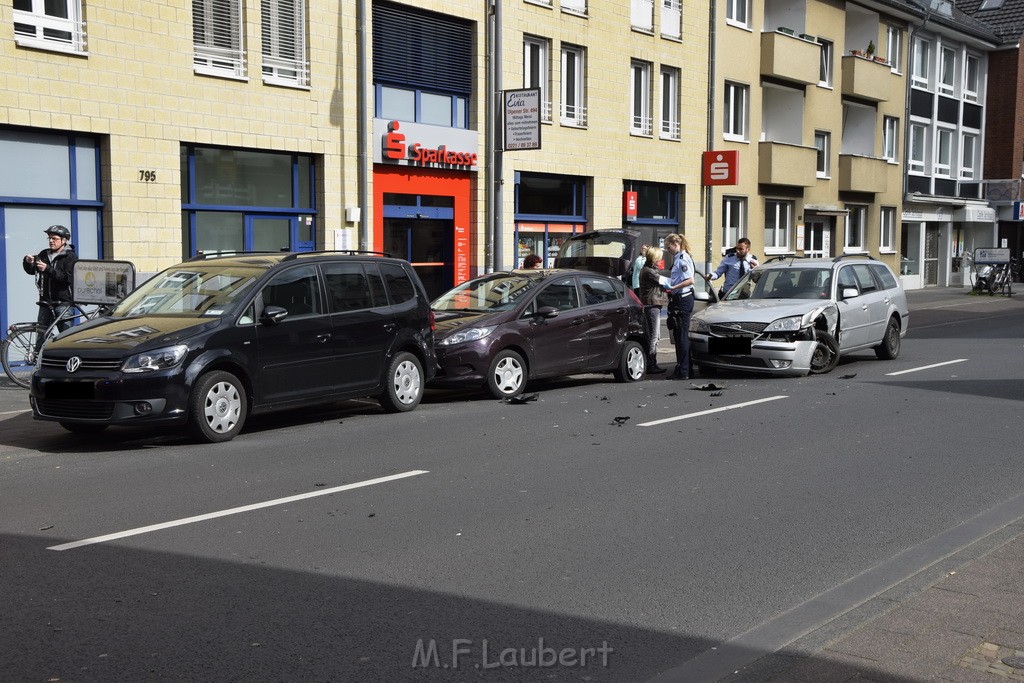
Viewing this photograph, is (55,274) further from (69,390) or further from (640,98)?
(640,98)

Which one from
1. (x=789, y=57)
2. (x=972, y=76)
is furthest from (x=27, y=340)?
(x=972, y=76)

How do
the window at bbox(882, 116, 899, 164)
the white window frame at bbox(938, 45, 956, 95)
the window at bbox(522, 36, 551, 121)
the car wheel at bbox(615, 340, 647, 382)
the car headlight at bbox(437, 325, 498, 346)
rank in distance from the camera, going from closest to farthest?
the car headlight at bbox(437, 325, 498, 346), the car wheel at bbox(615, 340, 647, 382), the window at bbox(522, 36, 551, 121), the window at bbox(882, 116, 899, 164), the white window frame at bbox(938, 45, 956, 95)

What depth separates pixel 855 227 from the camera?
40.5 meters

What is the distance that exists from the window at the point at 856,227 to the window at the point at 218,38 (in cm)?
2657

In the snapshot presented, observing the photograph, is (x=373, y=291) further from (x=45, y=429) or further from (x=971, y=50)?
(x=971, y=50)

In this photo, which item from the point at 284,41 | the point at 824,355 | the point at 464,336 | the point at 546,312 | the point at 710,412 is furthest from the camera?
the point at 284,41

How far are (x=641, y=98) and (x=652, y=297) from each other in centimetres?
1495

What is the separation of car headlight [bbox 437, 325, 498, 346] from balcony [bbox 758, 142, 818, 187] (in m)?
Result: 22.3

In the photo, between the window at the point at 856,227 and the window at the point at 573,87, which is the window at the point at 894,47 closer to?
the window at the point at 856,227

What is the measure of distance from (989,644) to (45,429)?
9.25 metres

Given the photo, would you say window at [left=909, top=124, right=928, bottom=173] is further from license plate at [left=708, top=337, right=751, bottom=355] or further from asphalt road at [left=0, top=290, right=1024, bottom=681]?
asphalt road at [left=0, top=290, right=1024, bottom=681]

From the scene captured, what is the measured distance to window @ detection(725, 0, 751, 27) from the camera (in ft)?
106

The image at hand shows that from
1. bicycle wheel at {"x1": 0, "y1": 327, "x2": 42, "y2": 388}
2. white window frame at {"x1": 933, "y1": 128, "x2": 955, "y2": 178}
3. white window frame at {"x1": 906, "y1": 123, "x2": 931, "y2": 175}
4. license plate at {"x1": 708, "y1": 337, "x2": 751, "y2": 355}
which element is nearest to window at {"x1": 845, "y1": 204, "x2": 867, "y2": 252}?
white window frame at {"x1": 906, "y1": 123, "x2": 931, "y2": 175}

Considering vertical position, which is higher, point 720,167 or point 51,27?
point 51,27
